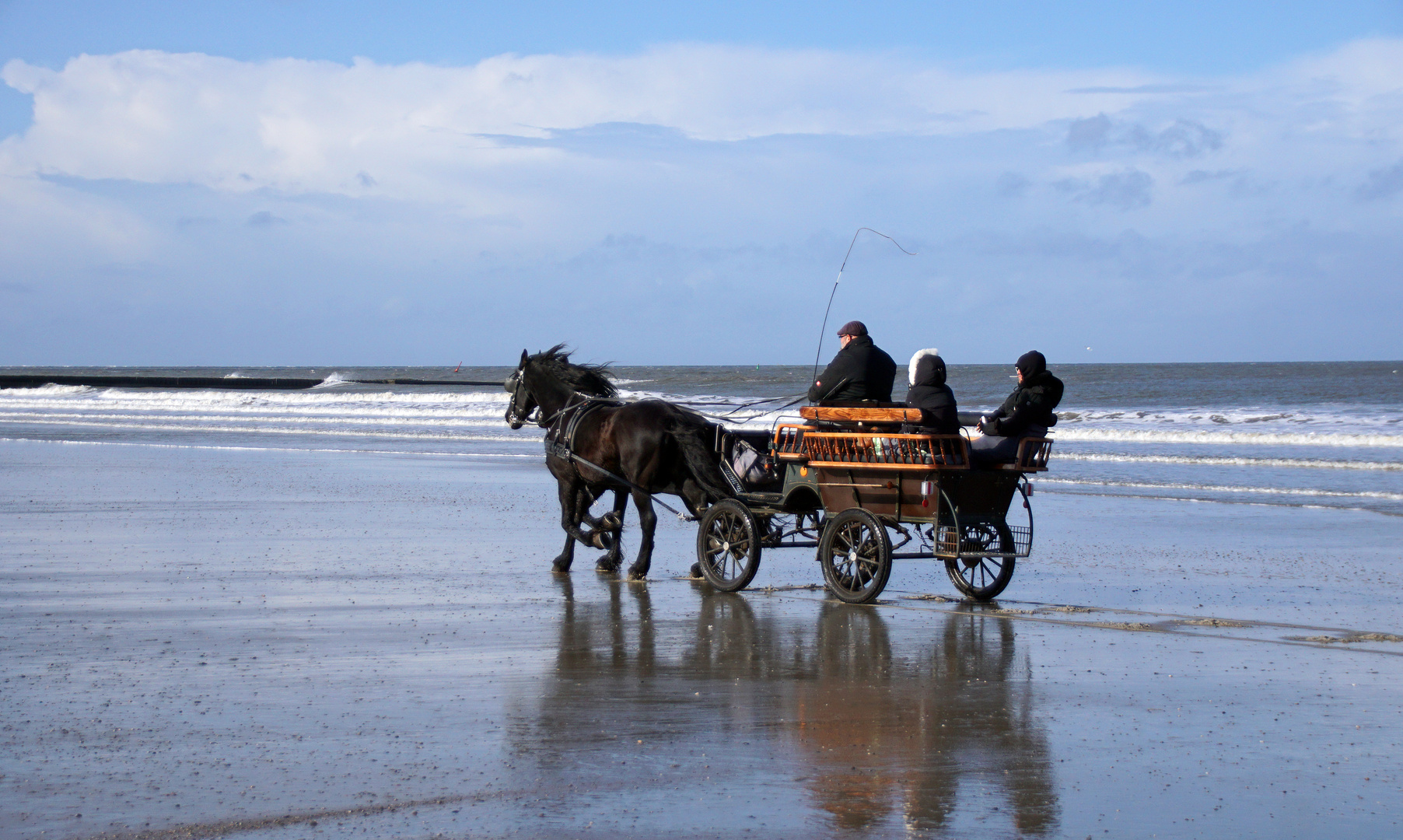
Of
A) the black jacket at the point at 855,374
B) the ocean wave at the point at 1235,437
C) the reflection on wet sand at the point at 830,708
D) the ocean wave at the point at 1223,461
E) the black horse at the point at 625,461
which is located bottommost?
the reflection on wet sand at the point at 830,708

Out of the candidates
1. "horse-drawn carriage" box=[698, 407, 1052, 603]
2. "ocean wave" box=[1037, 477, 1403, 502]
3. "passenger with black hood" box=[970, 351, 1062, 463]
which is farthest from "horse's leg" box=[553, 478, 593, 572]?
"ocean wave" box=[1037, 477, 1403, 502]

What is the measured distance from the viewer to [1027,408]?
855 centimetres

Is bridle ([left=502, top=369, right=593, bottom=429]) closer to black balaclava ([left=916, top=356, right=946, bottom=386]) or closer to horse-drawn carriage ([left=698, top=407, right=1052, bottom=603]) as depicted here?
horse-drawn carriage ([left=698, top=407, right=1052, bottom=603])

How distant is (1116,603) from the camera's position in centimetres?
880

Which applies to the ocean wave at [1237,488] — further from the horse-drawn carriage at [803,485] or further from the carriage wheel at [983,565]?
the carriage wheel at [983,565]

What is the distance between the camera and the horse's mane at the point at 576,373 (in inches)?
A: 439

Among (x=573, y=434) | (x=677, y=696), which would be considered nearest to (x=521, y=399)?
(x=573, y=434)

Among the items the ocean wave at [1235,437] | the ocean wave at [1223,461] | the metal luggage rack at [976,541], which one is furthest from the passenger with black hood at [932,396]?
the ocean wave at [1235,437]

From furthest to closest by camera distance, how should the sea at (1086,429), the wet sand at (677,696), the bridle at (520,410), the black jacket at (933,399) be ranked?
the sea at (1086,429), the bridle at (520,410), the black jacket at (933,399), the wet sand at (677,696)

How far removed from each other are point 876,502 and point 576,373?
344 cm

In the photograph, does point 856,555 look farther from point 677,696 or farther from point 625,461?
point 677,696

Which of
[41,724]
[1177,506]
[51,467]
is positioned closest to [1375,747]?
[41,724]

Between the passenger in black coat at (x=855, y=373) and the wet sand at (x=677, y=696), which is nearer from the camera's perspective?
the wet sand at (x=677, y=696)

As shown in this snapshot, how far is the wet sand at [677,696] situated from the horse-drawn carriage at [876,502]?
12.5 inches
